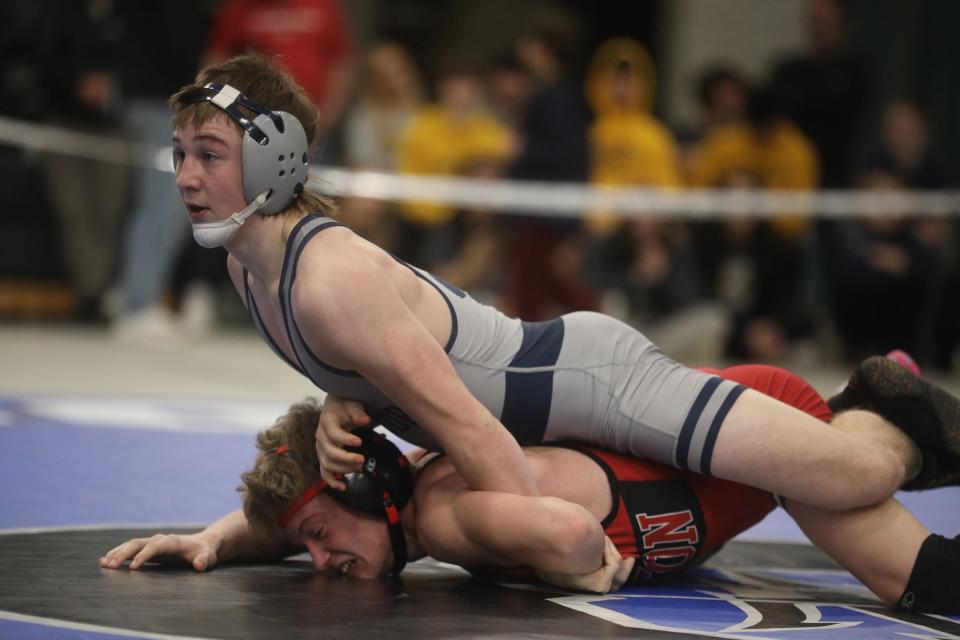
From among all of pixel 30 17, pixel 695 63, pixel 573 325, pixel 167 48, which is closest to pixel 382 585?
pixel 573 325

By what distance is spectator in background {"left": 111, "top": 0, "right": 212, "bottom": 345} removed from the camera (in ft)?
28.0

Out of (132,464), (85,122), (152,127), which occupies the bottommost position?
(132,464)

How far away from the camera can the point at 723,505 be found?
11.1ft

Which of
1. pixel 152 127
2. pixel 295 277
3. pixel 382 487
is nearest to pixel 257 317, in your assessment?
pixel 295 277

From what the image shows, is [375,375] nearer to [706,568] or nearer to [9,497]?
[706,568]

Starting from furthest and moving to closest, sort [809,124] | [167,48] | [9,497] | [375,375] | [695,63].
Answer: [695,63], [809,124], [167,48], [9,497], [375,375]

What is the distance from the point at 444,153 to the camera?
9.54 m

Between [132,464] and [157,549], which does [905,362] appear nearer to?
[157,549]

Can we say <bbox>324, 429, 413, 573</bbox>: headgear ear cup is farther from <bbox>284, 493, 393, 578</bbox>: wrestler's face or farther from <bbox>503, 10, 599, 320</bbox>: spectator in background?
<bbox>503, 10, 599, 320</bbox>: spectator in background

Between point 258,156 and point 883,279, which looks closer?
point 258,156

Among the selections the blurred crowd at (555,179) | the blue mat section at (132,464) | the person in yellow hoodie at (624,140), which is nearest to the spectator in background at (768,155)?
the blurred crowd at (555,179)

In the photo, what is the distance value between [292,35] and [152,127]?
0.96 m

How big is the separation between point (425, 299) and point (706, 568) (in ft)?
Answer: 3.38

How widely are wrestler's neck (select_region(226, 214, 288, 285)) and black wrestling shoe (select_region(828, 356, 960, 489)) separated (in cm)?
141
